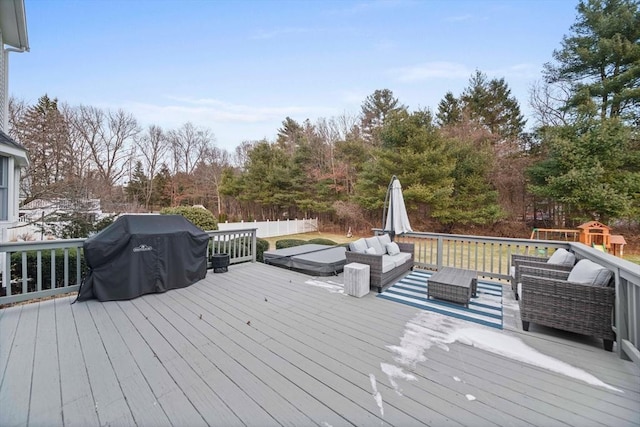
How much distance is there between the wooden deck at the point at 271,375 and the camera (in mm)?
1661

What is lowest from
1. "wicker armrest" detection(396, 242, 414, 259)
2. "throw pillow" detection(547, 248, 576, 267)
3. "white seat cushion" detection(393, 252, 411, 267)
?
"white seat cushion" detection(393, 252, 411, 267)

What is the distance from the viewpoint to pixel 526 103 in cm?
1371

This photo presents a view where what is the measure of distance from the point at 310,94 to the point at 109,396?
13.1 m

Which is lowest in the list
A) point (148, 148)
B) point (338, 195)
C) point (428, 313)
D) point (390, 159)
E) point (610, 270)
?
point (428, 313)

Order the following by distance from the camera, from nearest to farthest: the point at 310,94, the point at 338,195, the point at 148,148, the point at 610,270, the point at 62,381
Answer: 1. the point at 62,381
2. the point at 610,270
3. the point at 310,94
4. the point at 338,195
5. the point at 148,148

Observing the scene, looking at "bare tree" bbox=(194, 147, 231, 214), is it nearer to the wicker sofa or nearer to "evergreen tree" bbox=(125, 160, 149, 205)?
"evergreen tree" bbox=(125, 160, 149, 205)

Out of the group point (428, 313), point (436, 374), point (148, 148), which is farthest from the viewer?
point (148, 148)

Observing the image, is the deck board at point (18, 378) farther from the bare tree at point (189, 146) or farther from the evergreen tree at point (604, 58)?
the bare tree at point (189, 146)

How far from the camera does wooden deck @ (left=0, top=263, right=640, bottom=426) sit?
65.4 inches

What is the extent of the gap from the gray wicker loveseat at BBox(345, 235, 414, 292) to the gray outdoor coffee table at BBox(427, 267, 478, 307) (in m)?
0.73

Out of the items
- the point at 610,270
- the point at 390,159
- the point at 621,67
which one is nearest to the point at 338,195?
the point at 390,159

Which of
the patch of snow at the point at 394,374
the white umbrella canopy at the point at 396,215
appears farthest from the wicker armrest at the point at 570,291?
the white umbrella canopy at the point at 396,215

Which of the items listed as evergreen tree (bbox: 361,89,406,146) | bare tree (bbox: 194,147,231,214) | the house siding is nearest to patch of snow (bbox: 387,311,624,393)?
the house siding

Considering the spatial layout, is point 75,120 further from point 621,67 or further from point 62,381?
point 621,67
